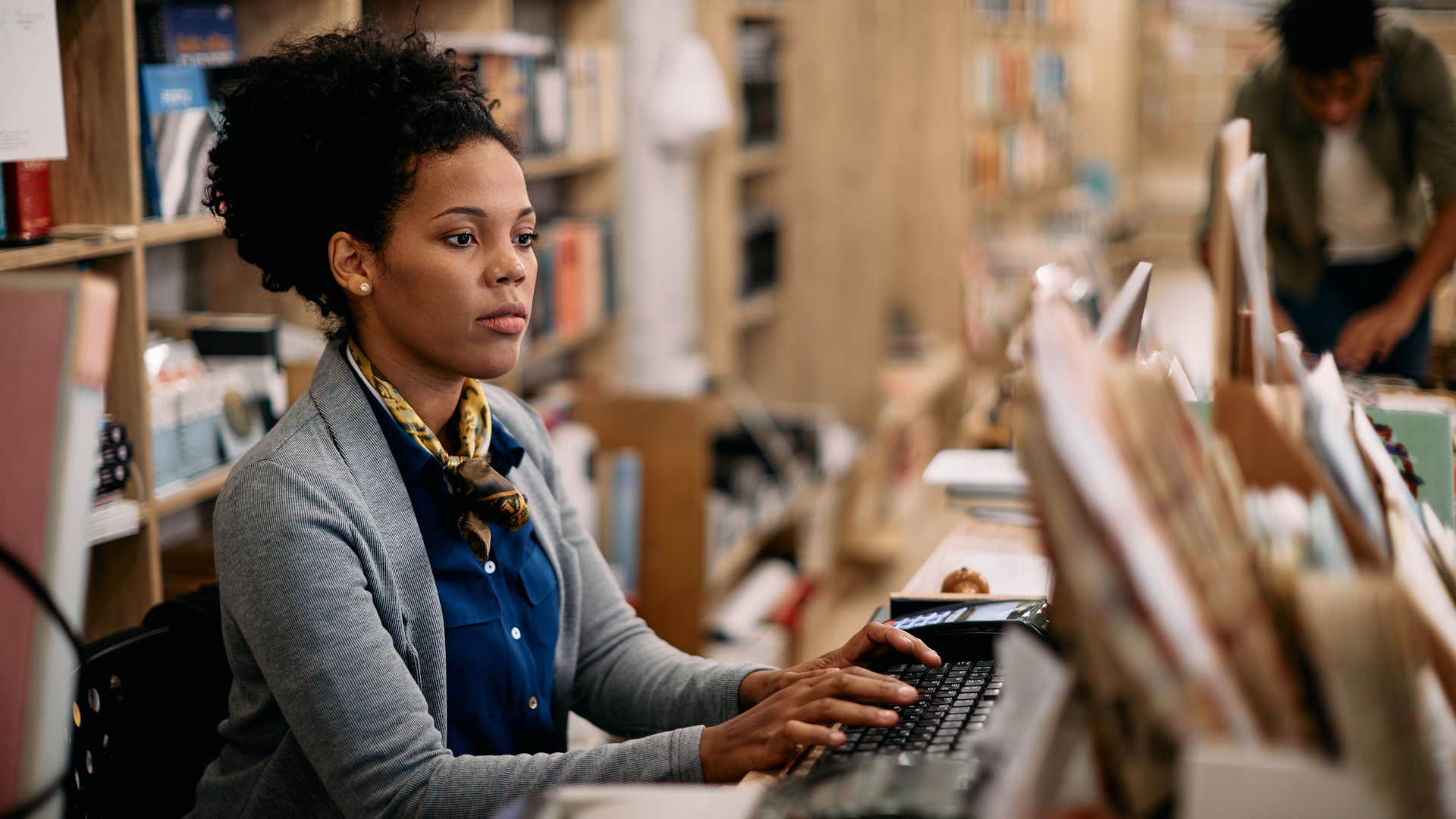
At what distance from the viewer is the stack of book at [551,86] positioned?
9.00 feet

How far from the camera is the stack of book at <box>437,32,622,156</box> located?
9.00 ft

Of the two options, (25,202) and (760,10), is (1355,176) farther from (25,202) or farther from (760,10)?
(25,202)

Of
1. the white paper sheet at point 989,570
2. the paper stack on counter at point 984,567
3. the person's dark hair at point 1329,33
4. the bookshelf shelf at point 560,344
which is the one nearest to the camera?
the paper stack on counter at point 984,567

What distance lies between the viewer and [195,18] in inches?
84.9

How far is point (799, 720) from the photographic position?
3.67ft

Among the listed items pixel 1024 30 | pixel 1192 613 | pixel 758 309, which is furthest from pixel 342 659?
pixel 1024 30

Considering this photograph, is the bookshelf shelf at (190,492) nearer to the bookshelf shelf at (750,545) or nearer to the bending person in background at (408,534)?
the bending person in background at (408,534)

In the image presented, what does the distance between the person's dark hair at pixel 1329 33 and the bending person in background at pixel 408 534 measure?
5.97ft

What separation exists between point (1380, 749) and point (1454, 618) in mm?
330

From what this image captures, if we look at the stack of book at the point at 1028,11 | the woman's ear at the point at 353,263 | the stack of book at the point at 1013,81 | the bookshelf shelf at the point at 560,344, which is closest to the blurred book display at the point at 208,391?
the woman's ear at the point at 353,263

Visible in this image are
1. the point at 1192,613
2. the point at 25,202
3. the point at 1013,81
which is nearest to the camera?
the point at 1192,613

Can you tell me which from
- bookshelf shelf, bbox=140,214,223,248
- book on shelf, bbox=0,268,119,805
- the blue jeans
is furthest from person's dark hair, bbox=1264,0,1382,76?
book on shelf, bbox=0,268,119,805

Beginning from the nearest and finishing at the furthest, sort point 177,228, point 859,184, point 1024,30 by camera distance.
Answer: point 177,228 → point 859,184 → point 1024,30

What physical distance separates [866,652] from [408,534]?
18.7 inches
